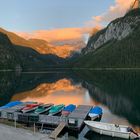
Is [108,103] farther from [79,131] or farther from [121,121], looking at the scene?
[79,131]

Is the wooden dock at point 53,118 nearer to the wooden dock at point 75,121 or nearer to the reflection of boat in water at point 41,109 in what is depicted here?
the wooden dock at point 75,121

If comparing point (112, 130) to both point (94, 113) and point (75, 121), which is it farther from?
point (94, 113)

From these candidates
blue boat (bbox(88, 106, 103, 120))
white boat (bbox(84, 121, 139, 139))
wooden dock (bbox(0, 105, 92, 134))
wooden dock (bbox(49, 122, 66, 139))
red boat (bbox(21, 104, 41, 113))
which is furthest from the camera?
red boat (bbox(21, 104, 41, 113))

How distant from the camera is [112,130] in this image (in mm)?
58031

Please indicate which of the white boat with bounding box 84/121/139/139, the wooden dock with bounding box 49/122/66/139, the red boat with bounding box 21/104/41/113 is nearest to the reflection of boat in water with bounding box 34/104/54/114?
the red boat with bounding box 21/104/41/113

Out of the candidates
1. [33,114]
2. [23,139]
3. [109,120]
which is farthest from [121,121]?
[23,139]

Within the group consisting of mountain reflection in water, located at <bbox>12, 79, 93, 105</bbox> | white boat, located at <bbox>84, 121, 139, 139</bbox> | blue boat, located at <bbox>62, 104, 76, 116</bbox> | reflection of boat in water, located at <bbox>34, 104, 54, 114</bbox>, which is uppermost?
blue boat, located at <bbox>62, 104, 76, 116</bbox>

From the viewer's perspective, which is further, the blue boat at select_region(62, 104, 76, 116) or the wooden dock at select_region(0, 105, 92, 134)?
the blue boat at select_region(62, 104, 76, 116)

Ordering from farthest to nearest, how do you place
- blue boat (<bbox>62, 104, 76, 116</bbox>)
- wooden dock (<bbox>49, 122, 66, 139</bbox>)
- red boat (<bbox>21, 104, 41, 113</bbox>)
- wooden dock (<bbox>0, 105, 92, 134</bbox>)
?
1. red boat (<bbox>21, 104, 41, 113</bbox>)
2. blue boat (<bbox>62, 104, 76, 116</bbox>)
3. wooden dock (<bbox>0, 105, 92, 134</bbox>)
4. wooden dock (<bbox>49, 122, 66, 139</bbox>)

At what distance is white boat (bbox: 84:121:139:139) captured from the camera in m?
56.0

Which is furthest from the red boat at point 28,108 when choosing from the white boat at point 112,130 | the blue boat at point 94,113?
the white boat at point 112,130

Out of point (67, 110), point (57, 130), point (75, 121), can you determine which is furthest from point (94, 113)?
point (57, 130)

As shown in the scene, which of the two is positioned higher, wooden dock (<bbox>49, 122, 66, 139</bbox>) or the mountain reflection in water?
wooden dock (<bbox>49, 122, 66, 139</bbox>)

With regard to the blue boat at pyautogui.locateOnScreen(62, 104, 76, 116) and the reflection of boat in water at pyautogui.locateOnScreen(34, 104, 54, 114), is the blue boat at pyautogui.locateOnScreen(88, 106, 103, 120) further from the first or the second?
the reflection of boat in water at pyautogui.locateOnScreen(34, 104, 54, 114)
